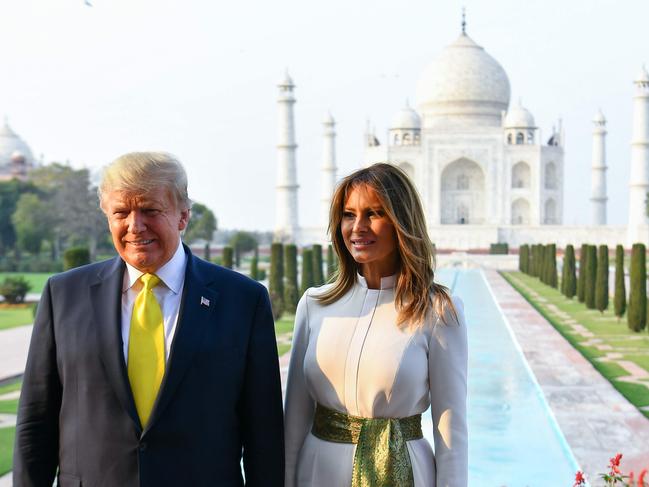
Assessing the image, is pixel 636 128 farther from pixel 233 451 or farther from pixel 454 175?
pixel 233 451

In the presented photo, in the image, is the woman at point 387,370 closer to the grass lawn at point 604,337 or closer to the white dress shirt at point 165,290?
the white dress shirt at point 165,290

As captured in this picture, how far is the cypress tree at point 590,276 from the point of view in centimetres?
1223

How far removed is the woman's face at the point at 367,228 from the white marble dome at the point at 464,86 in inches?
1262

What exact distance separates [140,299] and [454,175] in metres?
32.1

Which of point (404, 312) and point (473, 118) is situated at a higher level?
point (473, 118)

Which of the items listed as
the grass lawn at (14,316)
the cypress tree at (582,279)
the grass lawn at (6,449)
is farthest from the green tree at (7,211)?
the grass lawn at (6,449)

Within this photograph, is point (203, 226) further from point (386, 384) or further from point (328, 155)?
point (386, 384)

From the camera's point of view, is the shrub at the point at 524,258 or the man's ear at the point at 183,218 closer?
the man's ear at the point at 183,218

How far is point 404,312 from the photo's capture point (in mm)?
1899

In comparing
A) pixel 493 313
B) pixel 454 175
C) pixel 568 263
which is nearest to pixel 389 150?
pixel 454 175

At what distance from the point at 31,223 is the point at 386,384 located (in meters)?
23.5

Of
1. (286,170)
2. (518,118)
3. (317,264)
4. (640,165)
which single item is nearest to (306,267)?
(317,264)

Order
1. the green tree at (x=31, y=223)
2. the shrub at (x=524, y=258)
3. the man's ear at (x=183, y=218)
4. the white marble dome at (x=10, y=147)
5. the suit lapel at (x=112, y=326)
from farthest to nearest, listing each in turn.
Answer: the white marble dome at (x=10, y=147)
the green tree at (x=31, y=223)
the shrub at (x=524, y=258)
the man's ear at (x=183, y=218)
the suit lapel at (x=112, y=326)

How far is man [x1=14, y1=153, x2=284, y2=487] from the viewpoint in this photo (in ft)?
5.72
